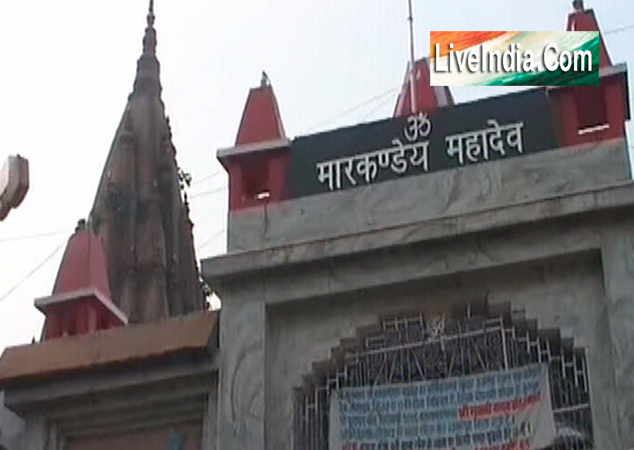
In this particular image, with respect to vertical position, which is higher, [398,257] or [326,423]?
[398,257]

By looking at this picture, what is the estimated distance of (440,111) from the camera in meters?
12.5

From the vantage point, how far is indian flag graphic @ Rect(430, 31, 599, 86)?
1227cm

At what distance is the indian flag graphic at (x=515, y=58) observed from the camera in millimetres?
12266

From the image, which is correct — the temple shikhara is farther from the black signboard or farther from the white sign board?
the white sign board

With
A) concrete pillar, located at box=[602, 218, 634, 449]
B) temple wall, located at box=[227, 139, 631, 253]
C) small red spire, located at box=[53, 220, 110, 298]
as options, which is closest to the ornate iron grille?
concrete pillar, located at box=[602, 218, 634, 449]

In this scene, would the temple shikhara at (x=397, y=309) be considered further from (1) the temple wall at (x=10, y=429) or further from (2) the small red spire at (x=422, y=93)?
(2) the small red spire at (x=422, y=93)

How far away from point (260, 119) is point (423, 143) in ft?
5.63

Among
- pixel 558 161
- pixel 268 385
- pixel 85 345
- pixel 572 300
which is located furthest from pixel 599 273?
pixel 85 345

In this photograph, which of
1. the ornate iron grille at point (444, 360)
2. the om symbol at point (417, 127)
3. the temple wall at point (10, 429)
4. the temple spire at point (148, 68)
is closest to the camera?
the ornate iron grille at point (444, 360)

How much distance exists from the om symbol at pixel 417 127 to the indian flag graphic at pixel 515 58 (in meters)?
1.10

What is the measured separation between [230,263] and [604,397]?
3543mm

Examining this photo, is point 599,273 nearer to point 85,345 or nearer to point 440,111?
point 440,111

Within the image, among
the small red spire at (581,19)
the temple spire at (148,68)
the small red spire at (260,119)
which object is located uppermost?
the temple spire at (148,68)

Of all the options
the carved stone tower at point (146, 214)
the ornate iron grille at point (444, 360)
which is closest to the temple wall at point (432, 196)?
the ornate iron grille at point (444, 360)
